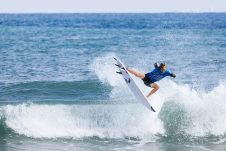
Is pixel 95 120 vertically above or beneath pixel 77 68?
beneath

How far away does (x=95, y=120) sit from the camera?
19281mm

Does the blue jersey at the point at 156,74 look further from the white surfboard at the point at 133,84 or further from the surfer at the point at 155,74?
the white surfboard at the point at 133,84

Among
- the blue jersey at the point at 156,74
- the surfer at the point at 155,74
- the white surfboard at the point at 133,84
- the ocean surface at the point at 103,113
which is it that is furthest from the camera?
the white surfboard at the point at 133,84

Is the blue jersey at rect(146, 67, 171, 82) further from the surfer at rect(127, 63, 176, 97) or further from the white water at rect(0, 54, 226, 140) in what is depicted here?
the white water at rect(0, 54, 226, 140)

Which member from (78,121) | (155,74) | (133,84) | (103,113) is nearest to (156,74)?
(155,74)

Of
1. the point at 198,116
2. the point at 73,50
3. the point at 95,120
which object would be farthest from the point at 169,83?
the point at 73,50

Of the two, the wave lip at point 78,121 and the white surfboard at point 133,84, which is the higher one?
the white surfboard at point 133,84

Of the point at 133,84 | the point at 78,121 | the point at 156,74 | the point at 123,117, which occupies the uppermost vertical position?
the point at 156,74

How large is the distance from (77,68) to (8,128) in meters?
13.0

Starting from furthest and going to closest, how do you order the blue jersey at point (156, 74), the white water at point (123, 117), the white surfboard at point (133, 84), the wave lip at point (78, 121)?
1. the white water at point (123, 117)
2. the wave lip at point (78, 121)
3. the white surfboard at point (133, 84)
4. the blue jersey at point (156, 74)

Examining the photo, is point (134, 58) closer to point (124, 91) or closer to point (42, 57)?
point (42, 57)

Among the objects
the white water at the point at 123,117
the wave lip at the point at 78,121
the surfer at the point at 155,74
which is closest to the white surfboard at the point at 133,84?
the surfer at the point at 155,74

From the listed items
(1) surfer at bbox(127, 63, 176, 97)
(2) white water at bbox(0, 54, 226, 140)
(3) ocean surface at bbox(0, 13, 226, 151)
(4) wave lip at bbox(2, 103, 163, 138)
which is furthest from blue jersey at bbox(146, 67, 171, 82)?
(4) wave lip at bbox(2, 103, 163, 138)

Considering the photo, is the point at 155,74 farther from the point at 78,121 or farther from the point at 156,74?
the point at 78,121
